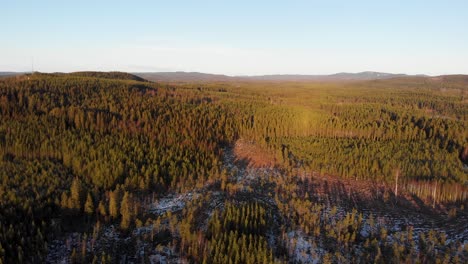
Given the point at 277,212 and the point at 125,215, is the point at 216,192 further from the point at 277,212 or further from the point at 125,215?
the point at 125,215

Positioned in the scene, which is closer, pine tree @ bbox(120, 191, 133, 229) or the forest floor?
the forest floor

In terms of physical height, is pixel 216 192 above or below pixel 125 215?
below

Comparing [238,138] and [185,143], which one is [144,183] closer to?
[185,143]

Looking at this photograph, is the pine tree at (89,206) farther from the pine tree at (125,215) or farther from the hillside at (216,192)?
the pine tree at (125,215)

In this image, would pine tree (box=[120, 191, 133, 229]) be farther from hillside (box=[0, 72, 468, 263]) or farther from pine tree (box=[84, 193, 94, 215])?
pine tree (box=[84, 193, 94, 215])

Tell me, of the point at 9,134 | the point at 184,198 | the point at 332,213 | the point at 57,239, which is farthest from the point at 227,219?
the point at 9,134

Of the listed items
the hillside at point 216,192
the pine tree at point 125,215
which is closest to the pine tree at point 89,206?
the hillside at point 216,192

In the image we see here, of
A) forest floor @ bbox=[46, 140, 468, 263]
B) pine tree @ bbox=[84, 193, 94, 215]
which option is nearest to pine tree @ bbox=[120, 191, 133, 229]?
forest floor @ bbox=[46, 140, 468, 263]

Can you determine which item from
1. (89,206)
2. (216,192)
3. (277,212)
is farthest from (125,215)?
(277,212)
